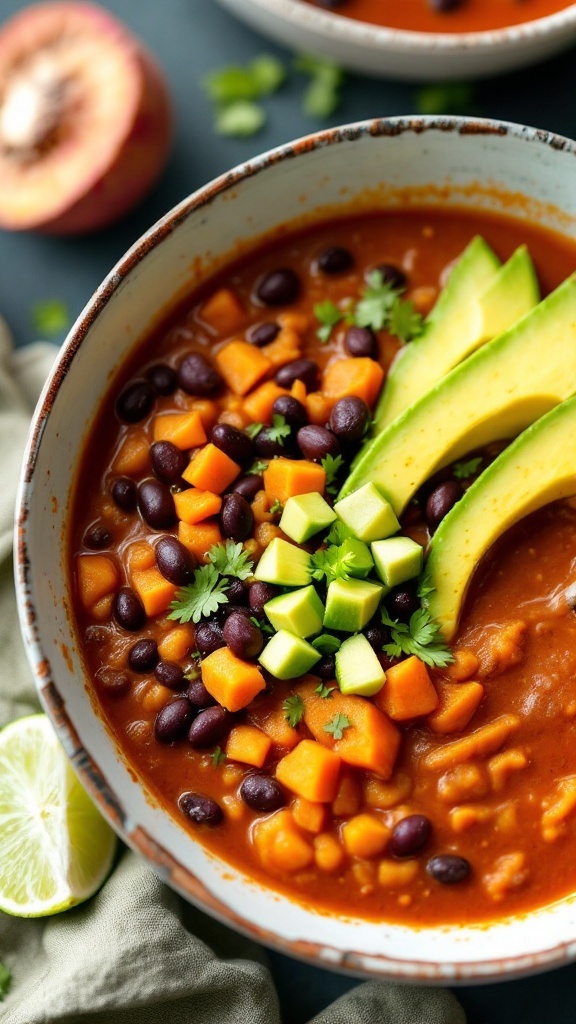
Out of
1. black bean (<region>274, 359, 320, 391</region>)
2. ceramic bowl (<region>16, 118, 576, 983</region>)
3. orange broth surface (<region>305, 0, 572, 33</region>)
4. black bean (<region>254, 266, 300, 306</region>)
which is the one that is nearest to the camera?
ceramic bowl (<region>16, 118, 576, 983</region>)

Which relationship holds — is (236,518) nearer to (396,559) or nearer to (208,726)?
(396,559)

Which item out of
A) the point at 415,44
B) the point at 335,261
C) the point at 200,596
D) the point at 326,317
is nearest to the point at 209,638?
the point at 200,596

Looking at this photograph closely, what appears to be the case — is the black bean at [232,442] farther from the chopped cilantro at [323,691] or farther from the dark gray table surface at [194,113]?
the dark gray table surface at [194,113]

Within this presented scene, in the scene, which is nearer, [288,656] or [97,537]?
[288,656]

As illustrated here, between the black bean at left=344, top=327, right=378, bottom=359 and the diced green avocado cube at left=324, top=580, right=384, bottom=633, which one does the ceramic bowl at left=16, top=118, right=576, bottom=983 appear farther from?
the diced green avocado cube at left=324, top=580, right=384, bottom=633

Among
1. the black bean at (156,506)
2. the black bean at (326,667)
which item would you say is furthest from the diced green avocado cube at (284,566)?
the black bean at (156,506)

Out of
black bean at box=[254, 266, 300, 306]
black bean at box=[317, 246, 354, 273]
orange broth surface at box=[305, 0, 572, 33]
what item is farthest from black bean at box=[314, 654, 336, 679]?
orange broth surface at box=[305, 0, 572, 33]
